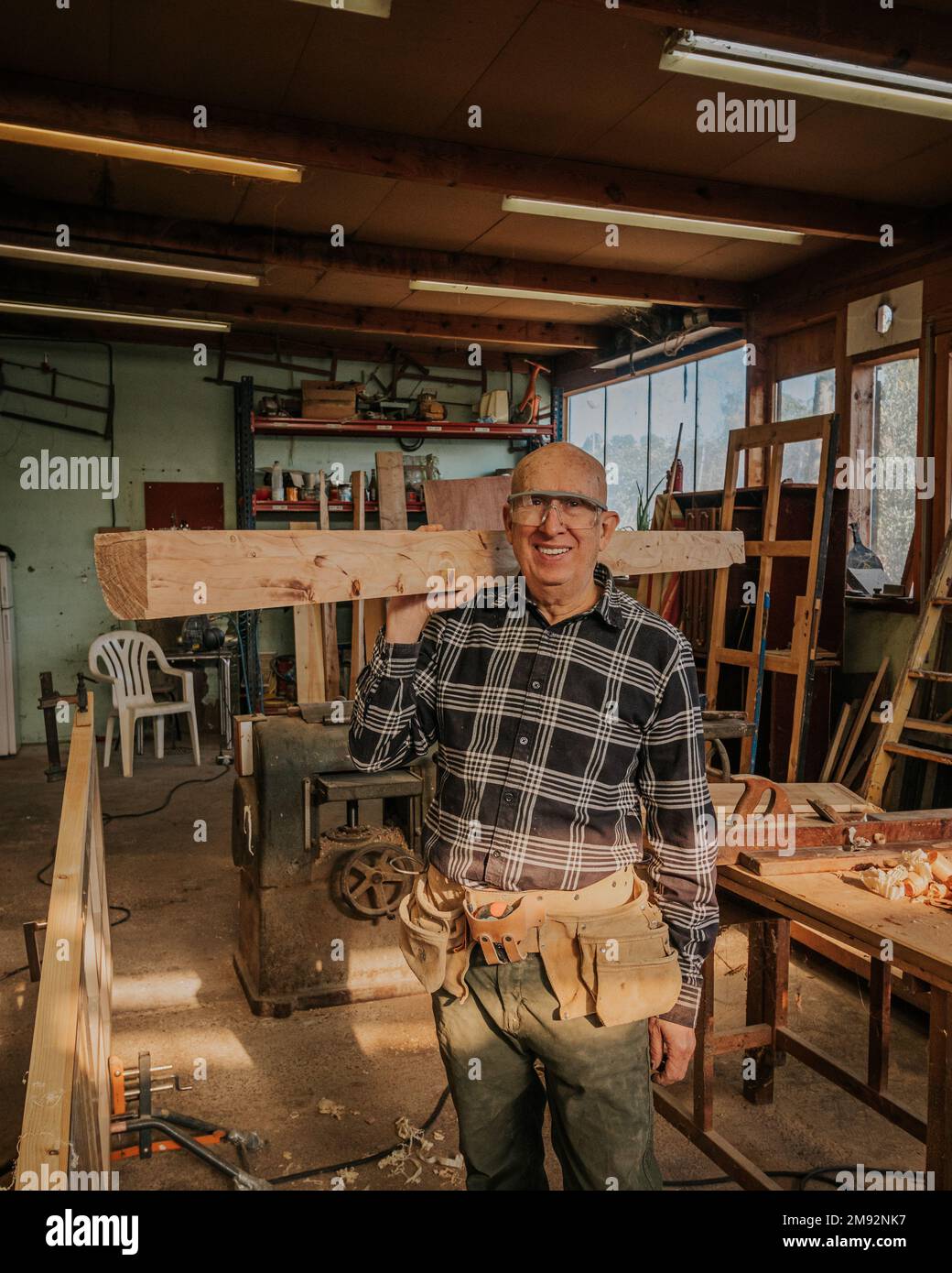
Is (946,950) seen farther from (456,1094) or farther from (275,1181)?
(275,1181)

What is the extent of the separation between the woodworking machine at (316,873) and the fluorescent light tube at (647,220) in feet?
10.1

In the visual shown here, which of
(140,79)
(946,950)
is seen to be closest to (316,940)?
(946,950)

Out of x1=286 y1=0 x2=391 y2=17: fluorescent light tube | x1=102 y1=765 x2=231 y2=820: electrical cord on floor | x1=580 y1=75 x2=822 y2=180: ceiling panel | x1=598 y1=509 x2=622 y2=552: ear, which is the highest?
x1=580 y1=75 x2=822 y2=180: ceiling panel

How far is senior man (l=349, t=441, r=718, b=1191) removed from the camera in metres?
1.76

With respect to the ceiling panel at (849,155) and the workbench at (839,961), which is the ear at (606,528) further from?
the ceiling panel at (849,155)

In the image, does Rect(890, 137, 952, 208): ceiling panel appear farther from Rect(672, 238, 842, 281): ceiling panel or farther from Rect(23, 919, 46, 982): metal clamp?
Rect(23, 919, 46, 982): metal clamp

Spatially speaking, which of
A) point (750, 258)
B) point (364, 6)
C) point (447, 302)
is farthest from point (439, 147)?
point (447, 302)

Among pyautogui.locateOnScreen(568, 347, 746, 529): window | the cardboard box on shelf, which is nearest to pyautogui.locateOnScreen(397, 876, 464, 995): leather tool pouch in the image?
pyautogui.locateOnScreen(568, 347, 746, 529): window

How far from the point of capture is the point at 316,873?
363 cm

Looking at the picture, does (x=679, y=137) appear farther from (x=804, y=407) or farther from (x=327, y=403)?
(x=327, y=403)

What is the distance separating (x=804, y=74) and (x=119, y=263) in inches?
161

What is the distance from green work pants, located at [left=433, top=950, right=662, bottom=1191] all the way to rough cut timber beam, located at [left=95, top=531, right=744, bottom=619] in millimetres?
758

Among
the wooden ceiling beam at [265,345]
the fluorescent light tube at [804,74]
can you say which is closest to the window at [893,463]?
the fluorescent light tube at [804,74]

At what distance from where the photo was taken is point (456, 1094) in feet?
6.14
